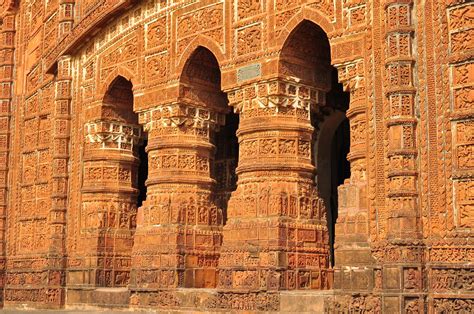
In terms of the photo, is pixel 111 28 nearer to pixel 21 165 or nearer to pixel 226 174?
pixel 226 174

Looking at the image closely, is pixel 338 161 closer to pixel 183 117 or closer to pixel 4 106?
pixel 183 117

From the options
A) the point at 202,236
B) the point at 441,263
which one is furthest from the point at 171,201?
the point at 441,263

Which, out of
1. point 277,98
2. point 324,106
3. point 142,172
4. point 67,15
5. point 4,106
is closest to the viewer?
point 277,98

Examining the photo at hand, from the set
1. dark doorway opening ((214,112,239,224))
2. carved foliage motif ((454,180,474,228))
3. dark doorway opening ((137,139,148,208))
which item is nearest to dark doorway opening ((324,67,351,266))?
dark doorway opening ((214,112,239,224))

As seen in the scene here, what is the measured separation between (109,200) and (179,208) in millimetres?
2641

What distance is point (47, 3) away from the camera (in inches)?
803

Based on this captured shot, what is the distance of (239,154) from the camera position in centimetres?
1423

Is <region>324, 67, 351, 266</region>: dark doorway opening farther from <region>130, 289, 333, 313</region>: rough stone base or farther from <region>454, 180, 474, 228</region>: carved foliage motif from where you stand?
<region>454, 180, 474, 228</region>: carved foliage motif

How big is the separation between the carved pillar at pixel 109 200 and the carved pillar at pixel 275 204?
3.95 m

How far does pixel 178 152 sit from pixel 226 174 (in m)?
2.70

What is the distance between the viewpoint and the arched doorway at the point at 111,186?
56.2 feet

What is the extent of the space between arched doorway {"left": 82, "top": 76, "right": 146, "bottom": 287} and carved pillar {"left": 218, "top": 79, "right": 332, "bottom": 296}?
3.95 m

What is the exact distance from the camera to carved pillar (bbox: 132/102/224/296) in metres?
15.0

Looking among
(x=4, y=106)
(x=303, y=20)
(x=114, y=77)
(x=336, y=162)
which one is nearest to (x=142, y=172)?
(x=4, y=106)
